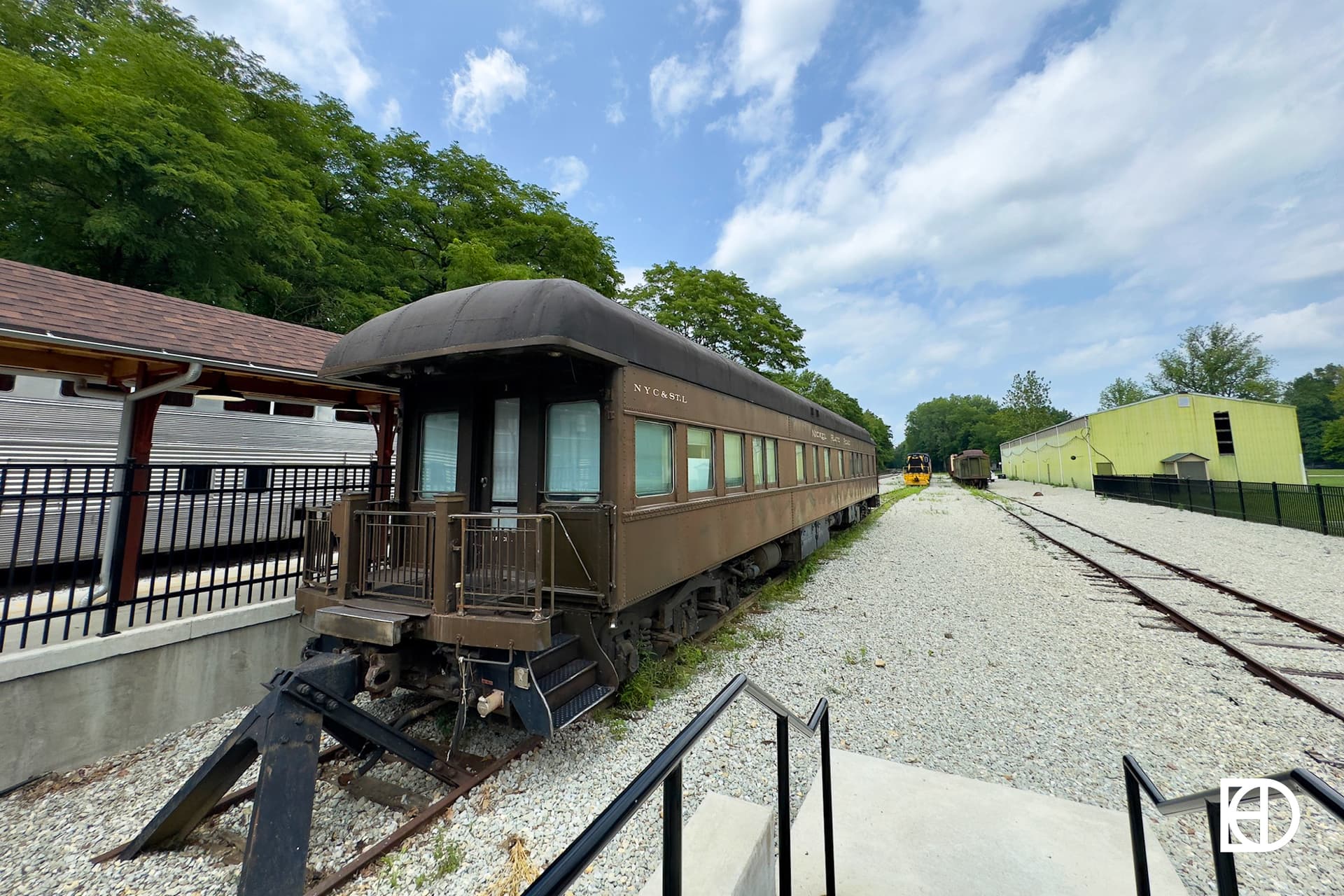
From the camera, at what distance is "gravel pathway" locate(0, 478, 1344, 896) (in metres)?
2.73

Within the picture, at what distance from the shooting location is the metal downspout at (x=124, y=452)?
4355mm

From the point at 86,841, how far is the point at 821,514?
10677mm

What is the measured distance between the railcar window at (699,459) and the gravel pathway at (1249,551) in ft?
26.6

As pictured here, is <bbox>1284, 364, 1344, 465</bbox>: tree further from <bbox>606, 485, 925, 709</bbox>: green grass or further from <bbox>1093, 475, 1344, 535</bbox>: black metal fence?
<bbox>606, 485, 925, 709</bbox>: green grass

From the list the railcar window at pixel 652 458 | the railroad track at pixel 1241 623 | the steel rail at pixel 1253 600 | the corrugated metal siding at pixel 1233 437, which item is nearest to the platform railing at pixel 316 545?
the railcar window at pixel 652 458

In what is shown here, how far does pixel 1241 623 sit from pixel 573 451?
350 inches

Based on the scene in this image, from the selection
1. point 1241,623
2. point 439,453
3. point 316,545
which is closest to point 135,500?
point 316,545

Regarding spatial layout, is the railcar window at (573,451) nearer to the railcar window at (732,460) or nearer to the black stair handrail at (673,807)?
the railcar window at (732,460)

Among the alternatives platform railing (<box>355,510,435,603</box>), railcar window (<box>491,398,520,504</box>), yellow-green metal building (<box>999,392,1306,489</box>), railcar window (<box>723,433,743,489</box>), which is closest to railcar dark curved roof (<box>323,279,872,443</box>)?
railcar window (<box>491,398,520,504</box>)

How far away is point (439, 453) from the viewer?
4980mm

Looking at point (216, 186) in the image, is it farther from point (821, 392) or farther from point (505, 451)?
point (821, 392)

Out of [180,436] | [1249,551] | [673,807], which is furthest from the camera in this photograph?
[1249,551]

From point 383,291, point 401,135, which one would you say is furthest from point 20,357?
point 401,135

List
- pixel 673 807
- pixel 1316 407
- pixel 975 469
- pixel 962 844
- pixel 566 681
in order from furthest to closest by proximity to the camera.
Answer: pixel 1316 407
pixel 975 469
pixel 566 681
pixel 962 844
pixel 673 807
